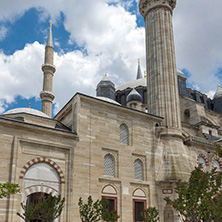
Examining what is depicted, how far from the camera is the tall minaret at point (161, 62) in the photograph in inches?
647

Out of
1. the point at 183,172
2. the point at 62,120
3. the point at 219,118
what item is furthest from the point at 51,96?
the point at 219,118

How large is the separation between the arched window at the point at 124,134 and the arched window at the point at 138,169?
1046 millimetres

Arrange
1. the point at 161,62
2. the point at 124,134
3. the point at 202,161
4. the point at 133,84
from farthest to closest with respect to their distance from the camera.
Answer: the point at 133,84, the point at 161,62, the point at 202,161, the point at 124,134

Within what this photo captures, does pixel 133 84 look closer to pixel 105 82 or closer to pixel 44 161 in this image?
pixel 105 82

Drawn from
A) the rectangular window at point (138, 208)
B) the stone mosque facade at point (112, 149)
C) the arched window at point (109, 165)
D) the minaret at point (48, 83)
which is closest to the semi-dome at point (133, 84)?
the minaret at point (48, 83)

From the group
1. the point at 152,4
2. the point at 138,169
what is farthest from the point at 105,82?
the point at 138,169

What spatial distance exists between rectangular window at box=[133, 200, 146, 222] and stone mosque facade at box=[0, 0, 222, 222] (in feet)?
0.14

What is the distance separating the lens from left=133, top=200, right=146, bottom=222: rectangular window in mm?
12969

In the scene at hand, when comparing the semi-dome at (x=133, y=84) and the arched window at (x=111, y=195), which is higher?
the semi-dome at (x=133, y=84)

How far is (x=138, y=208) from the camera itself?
43.3 ft

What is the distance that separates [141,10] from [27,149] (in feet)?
44.0

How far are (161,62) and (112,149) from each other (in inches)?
271

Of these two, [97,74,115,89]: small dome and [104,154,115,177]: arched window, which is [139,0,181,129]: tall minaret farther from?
[97,74,115,89]: small dome

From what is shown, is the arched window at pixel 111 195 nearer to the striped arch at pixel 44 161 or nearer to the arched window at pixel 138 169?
the arched window at pixel 138 169
